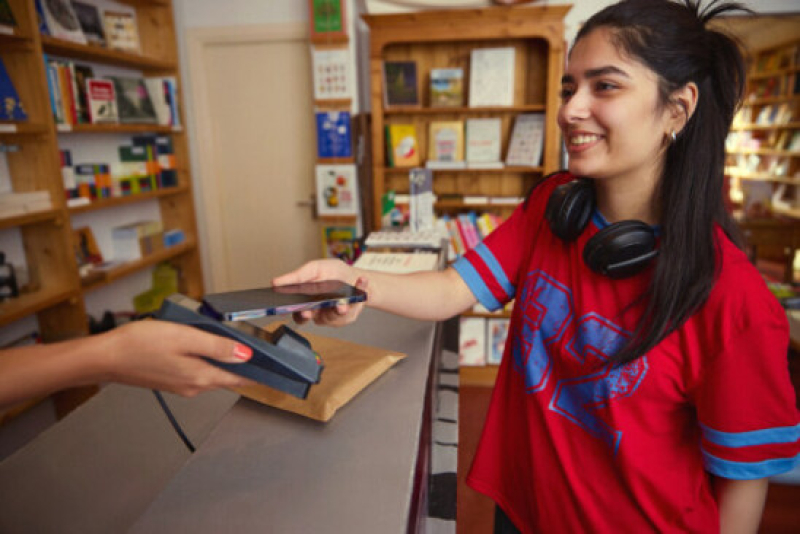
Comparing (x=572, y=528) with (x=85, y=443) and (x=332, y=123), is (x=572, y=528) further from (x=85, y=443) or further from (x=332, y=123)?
(x=332, y=123)

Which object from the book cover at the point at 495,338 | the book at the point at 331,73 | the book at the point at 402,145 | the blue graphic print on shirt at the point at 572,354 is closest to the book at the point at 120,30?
the book at the point at 331,73

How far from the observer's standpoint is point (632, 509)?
83 cm

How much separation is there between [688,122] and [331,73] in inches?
111

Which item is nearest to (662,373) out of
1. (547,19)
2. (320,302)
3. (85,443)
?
(320,302)

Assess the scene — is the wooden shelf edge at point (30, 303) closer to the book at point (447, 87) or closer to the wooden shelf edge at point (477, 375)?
the wooden shelf edge at point (477, 375)

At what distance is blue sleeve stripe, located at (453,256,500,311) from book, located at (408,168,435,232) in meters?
1.01

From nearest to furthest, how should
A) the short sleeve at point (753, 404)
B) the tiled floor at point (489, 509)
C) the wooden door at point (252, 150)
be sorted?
the short sleeve at point (753, 404) < the tiled floor at point (489, 509) < the wooden door at point (252, 150)

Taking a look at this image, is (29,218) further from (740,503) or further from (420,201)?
(740,503)

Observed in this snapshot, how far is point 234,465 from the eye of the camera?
68 cm

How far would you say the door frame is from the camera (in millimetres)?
3533

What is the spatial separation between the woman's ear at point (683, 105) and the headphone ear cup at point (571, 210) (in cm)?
17

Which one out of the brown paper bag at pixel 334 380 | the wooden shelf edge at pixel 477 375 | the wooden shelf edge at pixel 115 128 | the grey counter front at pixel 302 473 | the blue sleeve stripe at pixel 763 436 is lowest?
the wooden shelf edge at pixel 477 375

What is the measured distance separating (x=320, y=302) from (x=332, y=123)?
2874 mm

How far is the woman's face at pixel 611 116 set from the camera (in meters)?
0.81
